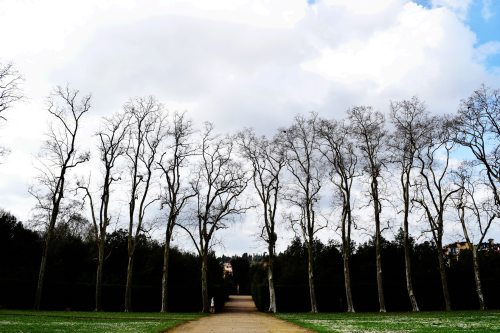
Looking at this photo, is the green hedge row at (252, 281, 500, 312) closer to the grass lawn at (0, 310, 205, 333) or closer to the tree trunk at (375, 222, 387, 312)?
the tree trunk at (375, 222, 387, 312)

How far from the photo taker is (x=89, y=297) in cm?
2984

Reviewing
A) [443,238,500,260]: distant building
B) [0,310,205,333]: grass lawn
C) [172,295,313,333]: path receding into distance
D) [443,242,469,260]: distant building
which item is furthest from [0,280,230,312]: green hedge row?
[443,242,469,260]: distant building

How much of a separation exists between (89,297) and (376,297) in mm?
25626

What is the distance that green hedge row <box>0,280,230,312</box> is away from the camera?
28.2m

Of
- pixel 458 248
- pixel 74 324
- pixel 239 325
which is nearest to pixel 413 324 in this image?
pixel 239 325

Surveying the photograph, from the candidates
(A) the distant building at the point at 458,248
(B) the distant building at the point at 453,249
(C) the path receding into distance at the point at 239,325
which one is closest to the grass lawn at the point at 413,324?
(C) the path receding into distance at the point at 239,325

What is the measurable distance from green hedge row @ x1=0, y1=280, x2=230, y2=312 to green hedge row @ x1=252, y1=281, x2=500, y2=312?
733cm

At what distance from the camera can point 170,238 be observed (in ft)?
94.3

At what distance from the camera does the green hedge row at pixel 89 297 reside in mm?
28169

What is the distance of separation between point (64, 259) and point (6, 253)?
5.68m

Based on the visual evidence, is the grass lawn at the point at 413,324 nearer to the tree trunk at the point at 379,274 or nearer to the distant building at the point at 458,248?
the tree trunk at the point at 379,274

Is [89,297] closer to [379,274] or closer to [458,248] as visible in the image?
[379,274]

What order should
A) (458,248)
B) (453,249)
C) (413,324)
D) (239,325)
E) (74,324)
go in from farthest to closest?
(458,248) → (453,249) → (239,325) → (413,324) → (74,324)

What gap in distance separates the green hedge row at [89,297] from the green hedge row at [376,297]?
733 cm
